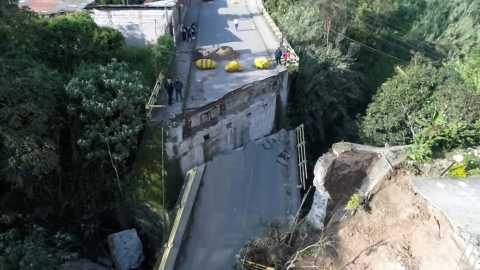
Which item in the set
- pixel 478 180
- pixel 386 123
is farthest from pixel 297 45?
pixel 478 180

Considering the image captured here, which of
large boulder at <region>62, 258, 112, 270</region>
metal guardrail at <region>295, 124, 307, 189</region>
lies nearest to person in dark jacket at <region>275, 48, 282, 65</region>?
metal guardrail at <region>295, 124, 307, 189</region>

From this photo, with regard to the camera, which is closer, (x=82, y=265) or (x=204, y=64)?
(x=82, y=265)

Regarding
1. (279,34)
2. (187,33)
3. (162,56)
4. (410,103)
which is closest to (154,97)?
(162,56)

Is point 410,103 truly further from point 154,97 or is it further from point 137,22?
point 137,22

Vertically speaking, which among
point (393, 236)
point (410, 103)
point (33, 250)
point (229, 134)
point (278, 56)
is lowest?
point (33, 250)

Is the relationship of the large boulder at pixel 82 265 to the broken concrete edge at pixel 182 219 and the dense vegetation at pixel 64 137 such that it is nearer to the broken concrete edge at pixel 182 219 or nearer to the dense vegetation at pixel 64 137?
the dense vegetation at pixel 64 137

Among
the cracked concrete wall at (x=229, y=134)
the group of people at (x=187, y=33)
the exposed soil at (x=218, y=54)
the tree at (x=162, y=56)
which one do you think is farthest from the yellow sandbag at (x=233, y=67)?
the group of people at (x=187, y=33)
